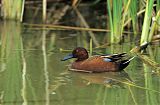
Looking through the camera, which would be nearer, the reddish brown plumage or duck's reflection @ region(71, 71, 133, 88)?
duck's reflection @ region(71, 71, 133, 88)

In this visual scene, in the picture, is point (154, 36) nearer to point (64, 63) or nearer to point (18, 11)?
point (64, 63)

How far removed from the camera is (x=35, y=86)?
4.32m

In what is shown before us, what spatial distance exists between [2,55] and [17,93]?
145 centimetres

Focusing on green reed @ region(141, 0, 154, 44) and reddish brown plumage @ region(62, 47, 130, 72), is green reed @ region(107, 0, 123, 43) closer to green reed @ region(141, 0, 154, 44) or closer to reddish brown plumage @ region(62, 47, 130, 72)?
green reed @ region(141, 0, 154, 44)

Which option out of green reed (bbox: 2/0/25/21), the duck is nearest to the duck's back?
the duck

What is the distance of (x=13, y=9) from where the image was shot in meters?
7.50

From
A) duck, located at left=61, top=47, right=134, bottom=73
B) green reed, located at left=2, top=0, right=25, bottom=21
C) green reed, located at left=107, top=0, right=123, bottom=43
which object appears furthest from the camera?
green reed, located at left=2, top=0, right=25, bottom=21

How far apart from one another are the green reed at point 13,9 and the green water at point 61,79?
42.0 inches

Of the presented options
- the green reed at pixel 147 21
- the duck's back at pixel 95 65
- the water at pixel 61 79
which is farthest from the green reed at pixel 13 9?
the duck's back at pixel 95 65

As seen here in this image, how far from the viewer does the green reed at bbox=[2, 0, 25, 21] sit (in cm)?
Result: 739

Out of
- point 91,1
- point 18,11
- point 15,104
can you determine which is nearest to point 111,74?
point 15,104

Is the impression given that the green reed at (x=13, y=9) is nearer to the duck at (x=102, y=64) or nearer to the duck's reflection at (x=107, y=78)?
the duck at (x=102, y=64)

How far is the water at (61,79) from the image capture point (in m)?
3.95

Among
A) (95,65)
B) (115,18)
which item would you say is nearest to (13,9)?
(115,18)
